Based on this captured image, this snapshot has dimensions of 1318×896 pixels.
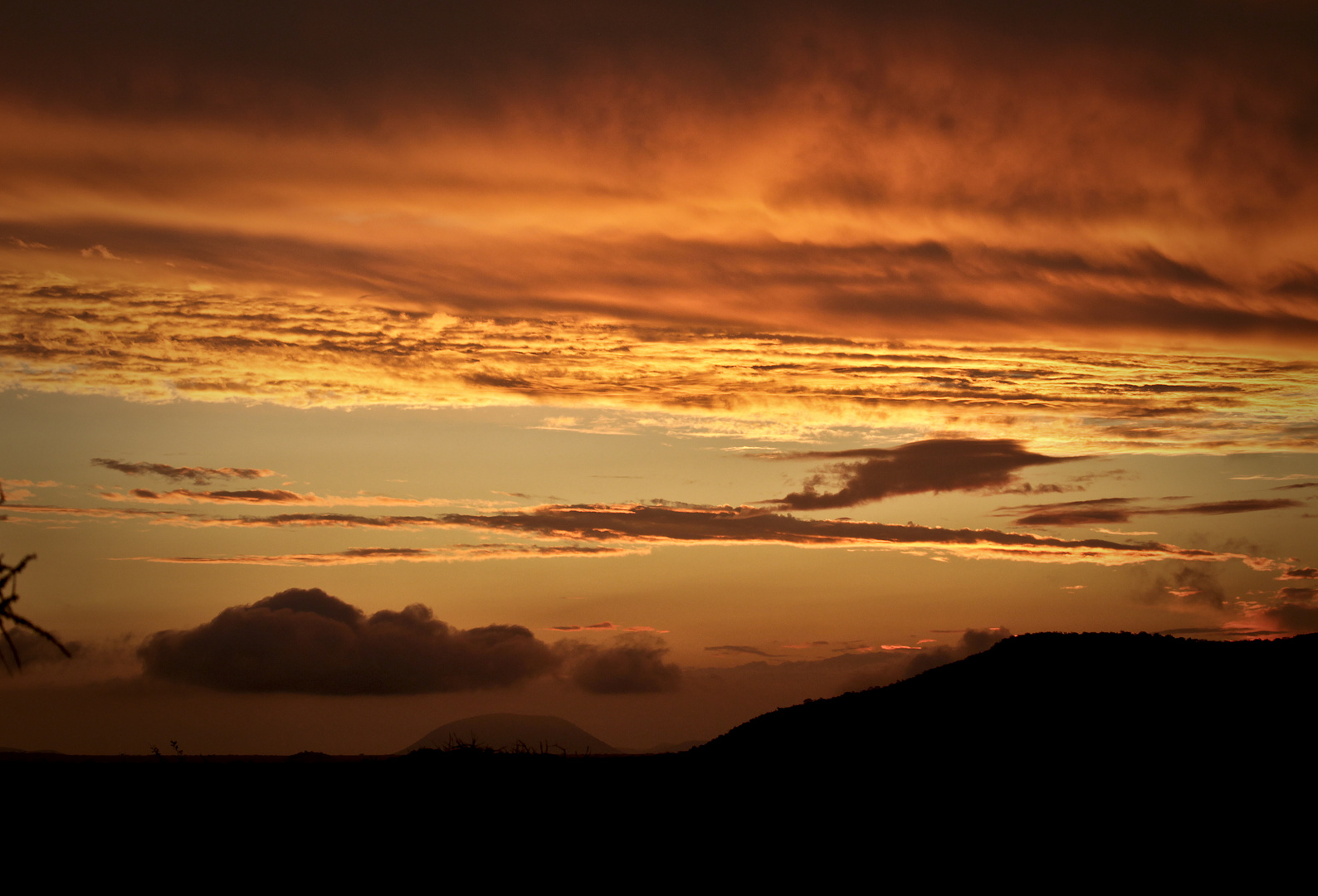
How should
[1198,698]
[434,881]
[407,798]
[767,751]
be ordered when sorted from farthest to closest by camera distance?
[767,751], [1198,698], [407,798], [434,881]

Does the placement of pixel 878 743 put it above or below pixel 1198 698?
below

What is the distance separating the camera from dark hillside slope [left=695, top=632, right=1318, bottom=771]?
2547 centimetres

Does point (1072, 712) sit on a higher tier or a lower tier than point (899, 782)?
higher

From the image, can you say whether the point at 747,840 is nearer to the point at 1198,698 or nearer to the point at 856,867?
the point at 856,867

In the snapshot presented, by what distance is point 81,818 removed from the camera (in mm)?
24547

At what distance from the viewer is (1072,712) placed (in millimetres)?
28156

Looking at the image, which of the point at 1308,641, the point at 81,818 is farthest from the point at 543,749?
the point at 1308,641

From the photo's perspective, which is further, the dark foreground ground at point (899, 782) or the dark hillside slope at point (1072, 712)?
the dark hillside slope at point (1072, 712)

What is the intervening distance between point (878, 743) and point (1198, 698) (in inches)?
377

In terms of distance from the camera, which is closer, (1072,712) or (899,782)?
(899,782)

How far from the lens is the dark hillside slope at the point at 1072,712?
25469 millimetres

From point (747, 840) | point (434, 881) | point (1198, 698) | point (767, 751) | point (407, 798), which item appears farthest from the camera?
point (767, 751)

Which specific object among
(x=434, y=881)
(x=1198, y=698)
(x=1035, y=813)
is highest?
(x=1198, y=698)

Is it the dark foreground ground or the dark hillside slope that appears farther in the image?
the dark hillside slope
